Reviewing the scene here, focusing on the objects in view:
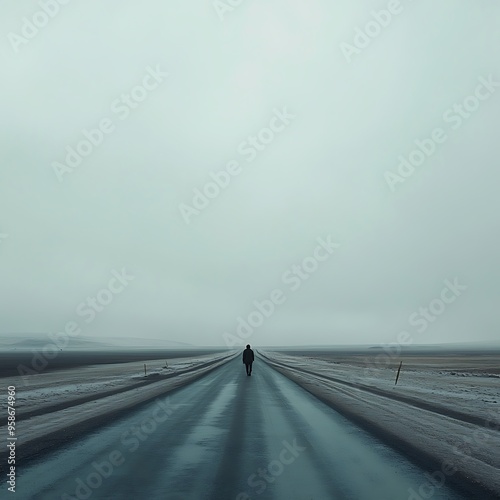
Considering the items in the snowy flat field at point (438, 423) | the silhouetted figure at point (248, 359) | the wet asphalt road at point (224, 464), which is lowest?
the snowy flat field at point (438, 423)

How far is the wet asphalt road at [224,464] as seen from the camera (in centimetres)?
700

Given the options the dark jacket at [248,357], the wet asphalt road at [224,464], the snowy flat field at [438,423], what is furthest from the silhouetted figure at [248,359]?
the wet asphalt road at [224,464]

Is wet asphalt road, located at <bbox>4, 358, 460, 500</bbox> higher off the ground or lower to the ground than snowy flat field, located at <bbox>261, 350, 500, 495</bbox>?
higher

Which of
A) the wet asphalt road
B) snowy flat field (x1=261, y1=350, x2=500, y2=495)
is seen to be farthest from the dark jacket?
the wet asphalt road

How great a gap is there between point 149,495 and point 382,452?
526cm

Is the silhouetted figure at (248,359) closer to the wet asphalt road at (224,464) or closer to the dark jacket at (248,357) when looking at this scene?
the dark jacket at (248,357)

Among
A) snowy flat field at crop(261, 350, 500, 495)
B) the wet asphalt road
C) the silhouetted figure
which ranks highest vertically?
the silhouetted figure

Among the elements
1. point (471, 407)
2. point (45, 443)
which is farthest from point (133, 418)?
point (471, 407)

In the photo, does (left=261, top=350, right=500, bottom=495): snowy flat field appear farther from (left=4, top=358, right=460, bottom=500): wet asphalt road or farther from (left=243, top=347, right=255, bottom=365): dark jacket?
(left=243, top=347, right=255, bottom=365): dark jacket

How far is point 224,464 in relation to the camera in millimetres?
8477

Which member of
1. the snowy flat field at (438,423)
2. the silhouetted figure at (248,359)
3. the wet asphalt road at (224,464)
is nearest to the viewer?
the wet asphalt road at (224,464)

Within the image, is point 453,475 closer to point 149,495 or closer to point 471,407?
point 149,495

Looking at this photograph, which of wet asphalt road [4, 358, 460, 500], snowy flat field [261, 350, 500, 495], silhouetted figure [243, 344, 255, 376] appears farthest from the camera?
silhouetted figure [243, 344, 255, 376]

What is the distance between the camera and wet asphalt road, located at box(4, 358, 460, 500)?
7.00 meters
